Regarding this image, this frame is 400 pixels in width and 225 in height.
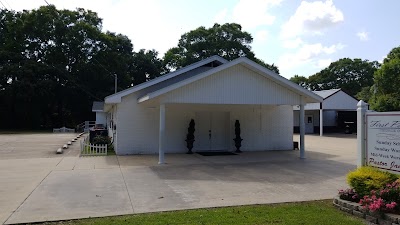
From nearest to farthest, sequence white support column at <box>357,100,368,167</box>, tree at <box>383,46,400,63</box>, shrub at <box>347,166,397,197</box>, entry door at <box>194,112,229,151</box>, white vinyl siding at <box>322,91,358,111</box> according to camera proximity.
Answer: shrub at <box>347,166,397,197</box>, white support column at <box>357,100,368,167</box>, entry door at <box>194,112,229,151</box>, white vinyl siding at <box>322,91,358,111</box>, tree at <box>383,46,400,63</box>

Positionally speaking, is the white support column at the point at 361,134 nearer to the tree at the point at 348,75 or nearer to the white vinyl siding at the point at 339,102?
the white vinyl siding at the point at 339,102

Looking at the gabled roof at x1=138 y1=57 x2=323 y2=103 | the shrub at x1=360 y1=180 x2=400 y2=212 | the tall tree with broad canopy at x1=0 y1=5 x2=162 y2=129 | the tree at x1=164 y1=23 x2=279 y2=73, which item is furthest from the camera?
the tree at x1=164 y1=23 x2=279 y2=73

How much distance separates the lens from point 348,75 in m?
66.9

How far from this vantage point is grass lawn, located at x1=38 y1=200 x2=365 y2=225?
19.4 feet

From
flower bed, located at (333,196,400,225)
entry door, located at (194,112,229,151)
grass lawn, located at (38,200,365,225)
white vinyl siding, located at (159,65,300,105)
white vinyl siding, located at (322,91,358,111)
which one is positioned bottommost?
grass lawn, located at (38,200,365,225)

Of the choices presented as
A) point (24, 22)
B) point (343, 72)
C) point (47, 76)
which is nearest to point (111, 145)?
point (47, 76)

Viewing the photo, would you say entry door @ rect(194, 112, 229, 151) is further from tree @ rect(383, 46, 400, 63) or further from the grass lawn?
tree @ rect(383, 46, 400, 63)

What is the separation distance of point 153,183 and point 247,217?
154 inches

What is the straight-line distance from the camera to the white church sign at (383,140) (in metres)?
6.73

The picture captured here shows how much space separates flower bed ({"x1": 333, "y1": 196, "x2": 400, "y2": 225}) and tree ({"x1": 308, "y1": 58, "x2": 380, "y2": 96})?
6370 centimetres

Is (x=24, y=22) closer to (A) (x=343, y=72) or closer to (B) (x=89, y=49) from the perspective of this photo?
(B) (x=89, y=49)

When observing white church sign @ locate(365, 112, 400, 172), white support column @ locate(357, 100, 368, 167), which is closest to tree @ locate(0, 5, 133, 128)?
white support column @ locate(357, 100, 368, 167)

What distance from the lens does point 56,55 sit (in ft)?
152

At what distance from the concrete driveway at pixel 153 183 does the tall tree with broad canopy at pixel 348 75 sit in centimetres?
5646
